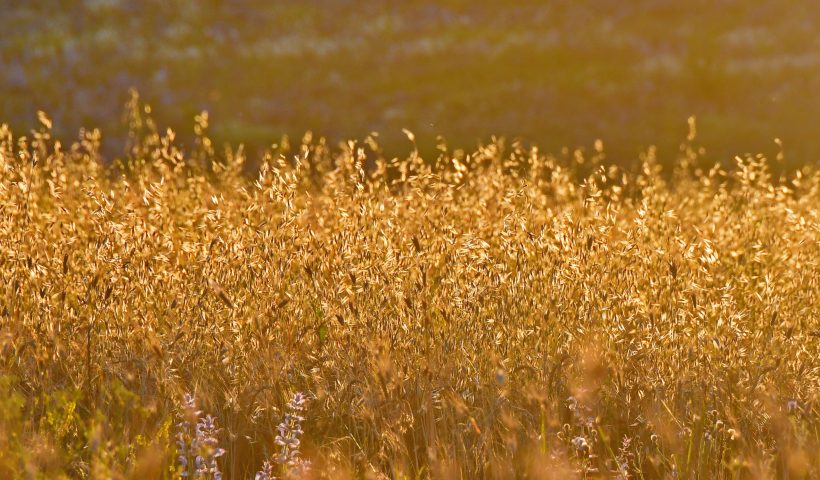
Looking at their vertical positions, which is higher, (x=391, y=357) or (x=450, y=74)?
(x=450, y=74)

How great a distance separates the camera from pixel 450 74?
17.7 metres

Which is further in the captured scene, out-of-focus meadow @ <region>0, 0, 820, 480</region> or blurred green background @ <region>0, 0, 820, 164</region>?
blurred green background @ <region>0, 0, 820, 164</region>

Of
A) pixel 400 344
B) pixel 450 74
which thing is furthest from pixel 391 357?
pixel 450 74

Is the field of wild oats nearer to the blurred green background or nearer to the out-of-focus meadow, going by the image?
the out-of-focus meadow

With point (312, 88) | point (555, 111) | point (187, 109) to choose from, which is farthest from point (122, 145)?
point (555, 111)

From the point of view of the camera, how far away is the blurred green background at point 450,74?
1519 cm

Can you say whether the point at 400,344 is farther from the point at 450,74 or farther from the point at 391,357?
the point at 450,74

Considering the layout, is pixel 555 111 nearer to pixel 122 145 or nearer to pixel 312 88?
pixel 312 88

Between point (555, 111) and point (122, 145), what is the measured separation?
7.20 meters

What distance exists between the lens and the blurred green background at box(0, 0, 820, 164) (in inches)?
598

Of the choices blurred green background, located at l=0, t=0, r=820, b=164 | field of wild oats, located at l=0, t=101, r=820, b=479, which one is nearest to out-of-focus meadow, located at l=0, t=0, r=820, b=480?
field of wild oats, located at l=0, t=101, r=820, b=479

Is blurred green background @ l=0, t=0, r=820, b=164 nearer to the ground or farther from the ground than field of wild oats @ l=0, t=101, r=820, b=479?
farther from the ground

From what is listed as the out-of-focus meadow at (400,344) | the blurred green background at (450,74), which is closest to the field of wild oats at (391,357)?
the out-of-focus meadow at (400,344)

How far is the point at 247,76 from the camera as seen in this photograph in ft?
56.5
